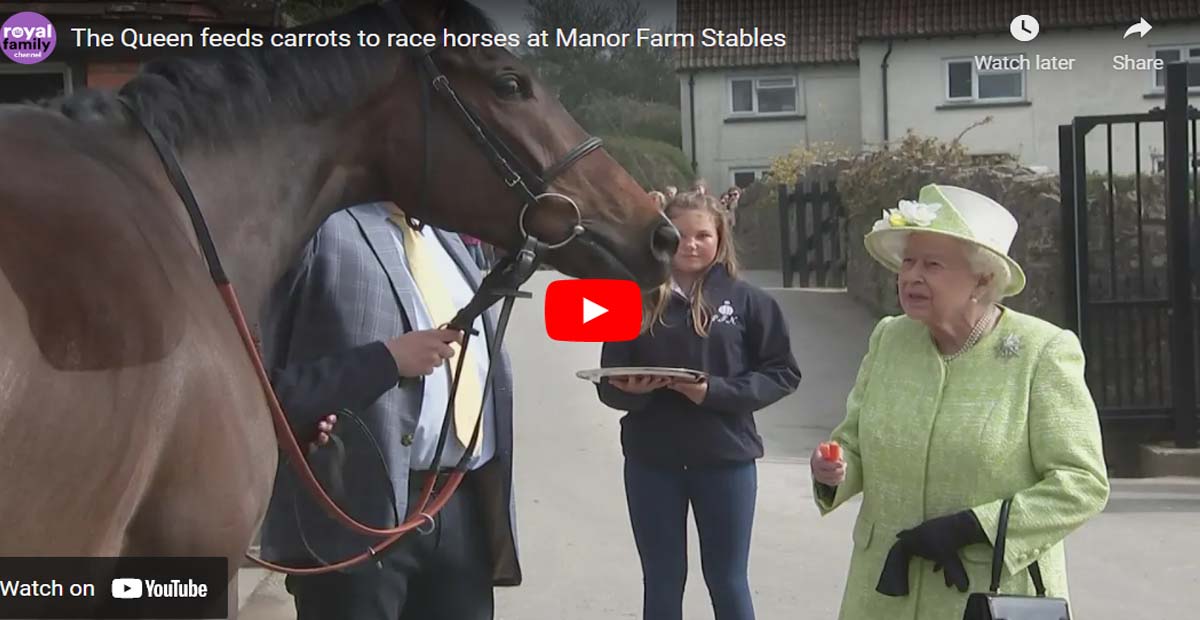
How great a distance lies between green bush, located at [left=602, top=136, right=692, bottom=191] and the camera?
188 inches

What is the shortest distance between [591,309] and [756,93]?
1259 centimetres

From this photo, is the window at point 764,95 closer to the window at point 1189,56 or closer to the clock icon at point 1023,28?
the window at point 1189,56

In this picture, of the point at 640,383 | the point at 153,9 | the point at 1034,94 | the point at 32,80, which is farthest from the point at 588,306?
the point at 1034,94

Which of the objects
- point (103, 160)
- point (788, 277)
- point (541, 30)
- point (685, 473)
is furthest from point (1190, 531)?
point (788, 277)

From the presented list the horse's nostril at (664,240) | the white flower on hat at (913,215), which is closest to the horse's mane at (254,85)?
the horse's nostril at (664,240)

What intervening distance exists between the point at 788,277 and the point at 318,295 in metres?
11.1

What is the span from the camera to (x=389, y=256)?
258 centimetres

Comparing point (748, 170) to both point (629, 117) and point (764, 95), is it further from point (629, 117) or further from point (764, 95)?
point (629, 117)

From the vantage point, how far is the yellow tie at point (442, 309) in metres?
2.63

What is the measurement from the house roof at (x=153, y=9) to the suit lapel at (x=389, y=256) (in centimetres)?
131

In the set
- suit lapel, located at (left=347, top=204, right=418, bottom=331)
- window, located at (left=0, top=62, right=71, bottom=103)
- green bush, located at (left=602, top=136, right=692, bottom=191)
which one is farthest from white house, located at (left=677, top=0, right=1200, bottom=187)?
suit lapel, located at (left=347, top=204, right=418, bottom=331)

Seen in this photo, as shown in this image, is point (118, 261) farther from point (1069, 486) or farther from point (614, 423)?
point (614, 423)

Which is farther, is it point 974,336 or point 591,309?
point 974,336

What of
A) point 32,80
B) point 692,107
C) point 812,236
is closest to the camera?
point 32,80
